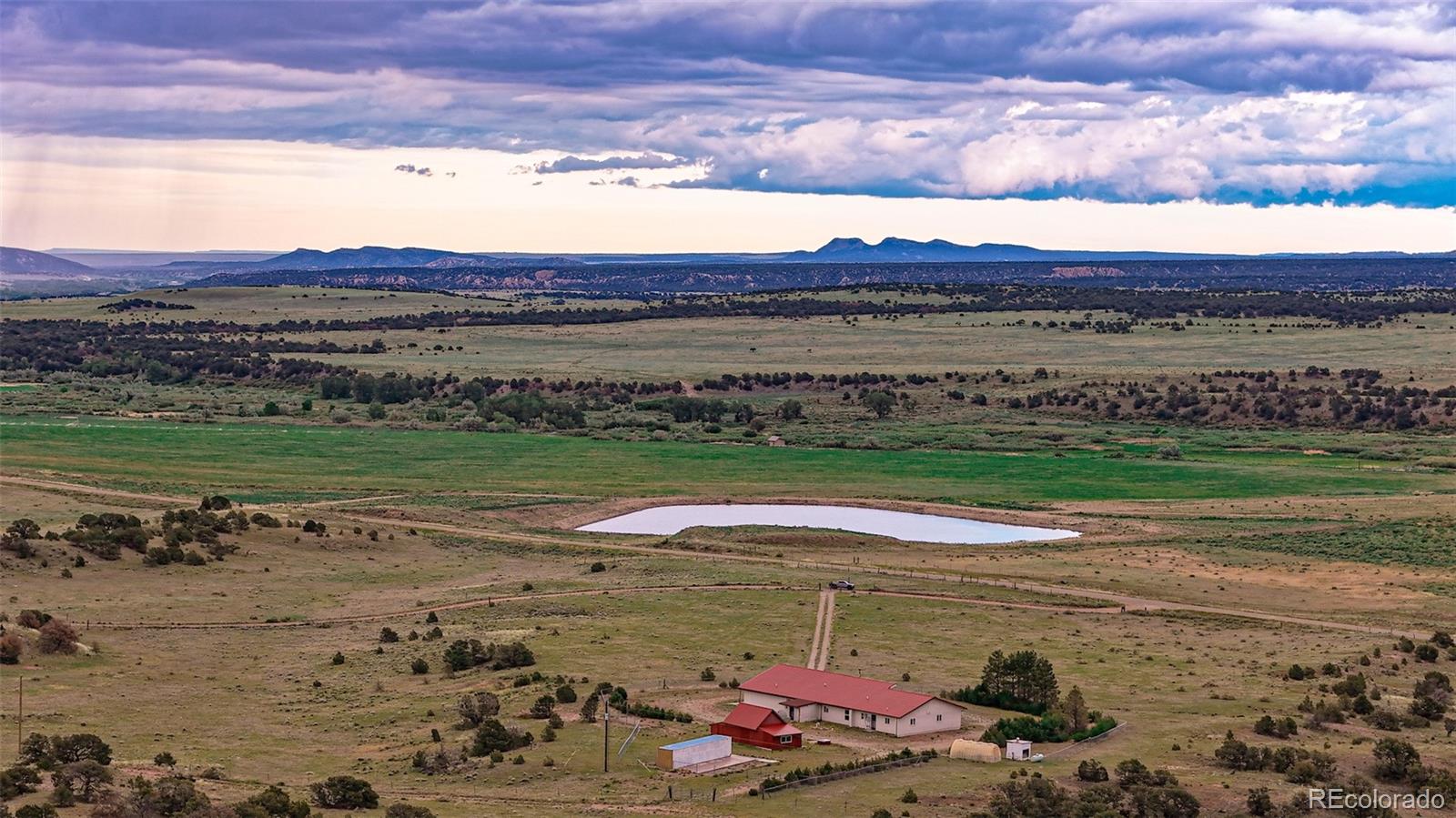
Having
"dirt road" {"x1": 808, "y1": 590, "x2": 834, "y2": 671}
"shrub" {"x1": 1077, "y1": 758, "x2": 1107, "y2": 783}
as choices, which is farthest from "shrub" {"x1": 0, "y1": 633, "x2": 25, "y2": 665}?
"shrub" {"x1": 1077, "y1": 758, "x2": 1107, "y2": 783}

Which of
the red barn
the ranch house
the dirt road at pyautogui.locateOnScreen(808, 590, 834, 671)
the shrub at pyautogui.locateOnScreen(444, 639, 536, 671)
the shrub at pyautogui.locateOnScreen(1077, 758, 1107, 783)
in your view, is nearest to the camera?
the shrub at pyautogui.locateOnScreen(1077, 758, 1107, 783)

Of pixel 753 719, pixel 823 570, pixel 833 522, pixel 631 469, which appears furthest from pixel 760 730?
pixel 631 469

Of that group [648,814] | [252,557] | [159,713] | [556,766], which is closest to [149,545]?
[252,557]

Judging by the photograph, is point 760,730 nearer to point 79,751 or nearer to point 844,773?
point 844,773

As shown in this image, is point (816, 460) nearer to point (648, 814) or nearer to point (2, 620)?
point (2, 620)

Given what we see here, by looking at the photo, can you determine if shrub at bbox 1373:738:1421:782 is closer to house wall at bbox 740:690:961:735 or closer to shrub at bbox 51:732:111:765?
house wall at bbox 740:690:961:735

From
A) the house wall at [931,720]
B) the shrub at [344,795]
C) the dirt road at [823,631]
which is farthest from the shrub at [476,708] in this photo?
the house wall at [931,720]
